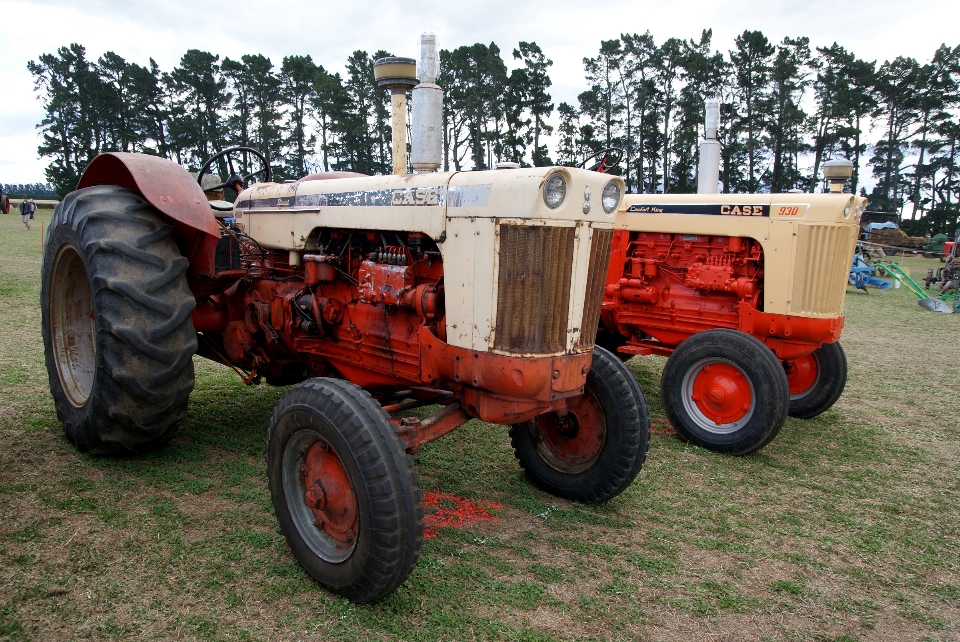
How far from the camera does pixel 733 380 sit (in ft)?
14.8

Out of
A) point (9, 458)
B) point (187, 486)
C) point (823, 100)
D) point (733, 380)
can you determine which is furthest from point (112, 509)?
point (823, 100)

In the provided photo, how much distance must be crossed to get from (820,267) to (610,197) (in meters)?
2.65

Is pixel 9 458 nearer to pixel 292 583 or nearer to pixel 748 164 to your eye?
pixel 292 583

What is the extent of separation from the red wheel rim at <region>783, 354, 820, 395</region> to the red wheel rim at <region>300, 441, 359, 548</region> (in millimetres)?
4116

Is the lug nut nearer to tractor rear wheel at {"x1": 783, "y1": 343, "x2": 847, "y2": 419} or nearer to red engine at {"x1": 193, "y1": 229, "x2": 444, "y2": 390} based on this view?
red engine at {"x1": 193, "y1": 229, "x2": 444, "y2": 390}

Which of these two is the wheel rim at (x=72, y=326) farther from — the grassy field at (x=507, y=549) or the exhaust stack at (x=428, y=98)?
the exhaust stack at (x=428, y=98)

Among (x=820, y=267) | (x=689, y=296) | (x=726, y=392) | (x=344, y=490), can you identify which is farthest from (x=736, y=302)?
(x=344, y=490)

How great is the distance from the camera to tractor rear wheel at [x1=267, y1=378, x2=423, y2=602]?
7.48 feet

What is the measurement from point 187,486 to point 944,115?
3934 centimetres

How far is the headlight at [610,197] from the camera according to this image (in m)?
2.75

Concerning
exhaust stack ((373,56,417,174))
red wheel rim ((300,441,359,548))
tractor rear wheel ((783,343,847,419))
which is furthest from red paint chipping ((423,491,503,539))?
tractor rear wheel ((783,343,847,419))

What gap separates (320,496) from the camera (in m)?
2.53

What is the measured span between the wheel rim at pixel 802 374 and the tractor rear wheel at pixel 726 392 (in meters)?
1.12

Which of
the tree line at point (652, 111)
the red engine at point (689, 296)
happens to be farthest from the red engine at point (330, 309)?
the tree line at point (652, 111)
